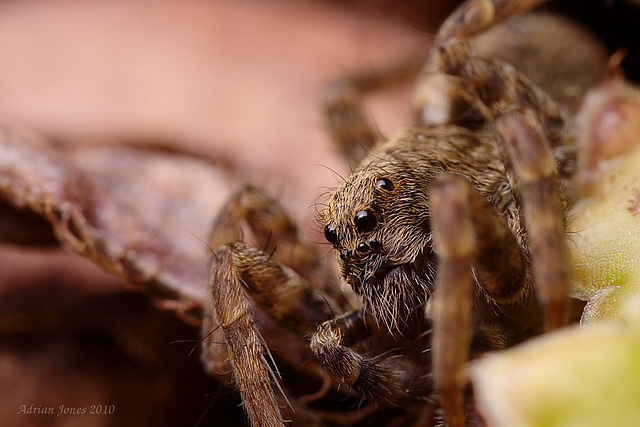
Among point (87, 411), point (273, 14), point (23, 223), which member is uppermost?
point (273, 14)

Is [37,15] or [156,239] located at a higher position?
[37,15]

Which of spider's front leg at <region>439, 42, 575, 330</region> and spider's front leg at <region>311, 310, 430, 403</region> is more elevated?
spider's front leg at <region>439, 42, 575, 330</region>

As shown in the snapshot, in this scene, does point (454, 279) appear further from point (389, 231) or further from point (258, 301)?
point (258, 301)

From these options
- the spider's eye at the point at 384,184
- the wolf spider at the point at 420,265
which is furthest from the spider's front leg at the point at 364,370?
the spider's eye at the point at 384,184

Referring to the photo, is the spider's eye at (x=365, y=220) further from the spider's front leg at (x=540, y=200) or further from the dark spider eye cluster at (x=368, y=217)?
the spider's front leg at (x=540, y=200)

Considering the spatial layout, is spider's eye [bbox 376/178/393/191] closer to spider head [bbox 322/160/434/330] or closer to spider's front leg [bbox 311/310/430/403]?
spider head [bbox 322/160/434/330]

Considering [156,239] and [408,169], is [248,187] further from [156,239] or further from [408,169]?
[408,169]

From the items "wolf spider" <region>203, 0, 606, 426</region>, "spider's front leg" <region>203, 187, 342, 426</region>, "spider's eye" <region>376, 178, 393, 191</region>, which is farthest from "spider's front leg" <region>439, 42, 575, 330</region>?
"spider's front leg" <region>203, 187, 342, 426</region>

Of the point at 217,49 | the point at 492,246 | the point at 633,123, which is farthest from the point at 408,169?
the point at 217,49
